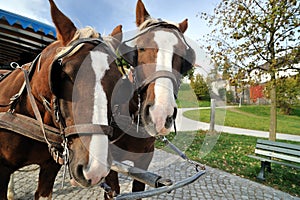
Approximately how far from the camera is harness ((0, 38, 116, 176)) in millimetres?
1219

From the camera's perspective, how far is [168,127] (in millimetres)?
1519

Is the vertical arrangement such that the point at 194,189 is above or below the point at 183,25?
below

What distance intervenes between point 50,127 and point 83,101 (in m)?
0.45

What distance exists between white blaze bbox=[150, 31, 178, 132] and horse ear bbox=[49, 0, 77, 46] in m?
0.66

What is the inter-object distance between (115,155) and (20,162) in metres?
0.92

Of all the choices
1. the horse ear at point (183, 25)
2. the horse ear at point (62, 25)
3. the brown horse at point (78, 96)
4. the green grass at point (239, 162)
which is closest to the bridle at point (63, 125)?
the brown horse at point (78, 96)

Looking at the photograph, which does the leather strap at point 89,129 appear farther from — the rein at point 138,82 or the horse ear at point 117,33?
the horse ear at point 117,33

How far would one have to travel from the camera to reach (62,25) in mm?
1473

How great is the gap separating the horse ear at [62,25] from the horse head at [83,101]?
34 millimetres

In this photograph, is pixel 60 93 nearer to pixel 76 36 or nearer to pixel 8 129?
pixel 76 36

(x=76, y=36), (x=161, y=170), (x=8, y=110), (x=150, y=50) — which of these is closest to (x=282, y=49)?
(x=161, y=170)

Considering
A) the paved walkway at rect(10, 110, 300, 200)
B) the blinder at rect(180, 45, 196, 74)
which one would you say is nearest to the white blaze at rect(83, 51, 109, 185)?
the blinder at rect(180, 45, 196, 74)

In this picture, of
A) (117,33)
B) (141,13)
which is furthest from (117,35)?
(141,13)

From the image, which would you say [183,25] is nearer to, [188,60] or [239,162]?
[188,60]
